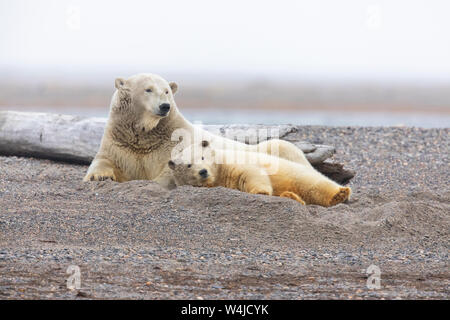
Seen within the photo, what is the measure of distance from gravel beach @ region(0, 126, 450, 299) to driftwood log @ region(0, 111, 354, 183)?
1843 millimetres

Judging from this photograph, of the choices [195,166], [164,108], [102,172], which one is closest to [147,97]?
[164,108]

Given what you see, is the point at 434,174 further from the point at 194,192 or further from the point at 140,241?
the point at 140,241

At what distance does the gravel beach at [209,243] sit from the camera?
12.5 ft

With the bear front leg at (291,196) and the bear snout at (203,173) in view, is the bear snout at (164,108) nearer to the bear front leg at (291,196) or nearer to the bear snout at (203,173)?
the bear snout at (203,173)

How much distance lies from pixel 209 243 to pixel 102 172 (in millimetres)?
2913

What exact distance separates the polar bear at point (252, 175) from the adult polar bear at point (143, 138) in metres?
0.77

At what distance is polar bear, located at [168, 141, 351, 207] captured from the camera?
6723 millimetres

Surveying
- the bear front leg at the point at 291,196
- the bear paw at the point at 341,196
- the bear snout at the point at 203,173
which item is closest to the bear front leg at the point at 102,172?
the bear snout at the point at 203,173

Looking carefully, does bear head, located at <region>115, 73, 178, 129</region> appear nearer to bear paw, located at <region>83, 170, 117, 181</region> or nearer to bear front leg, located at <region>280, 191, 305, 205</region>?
bear paw, located at <region>83, 170, 117, 181</region>

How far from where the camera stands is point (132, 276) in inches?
156
